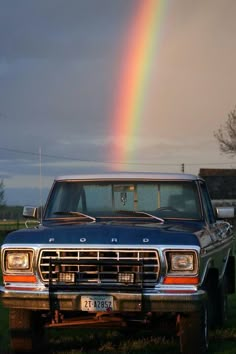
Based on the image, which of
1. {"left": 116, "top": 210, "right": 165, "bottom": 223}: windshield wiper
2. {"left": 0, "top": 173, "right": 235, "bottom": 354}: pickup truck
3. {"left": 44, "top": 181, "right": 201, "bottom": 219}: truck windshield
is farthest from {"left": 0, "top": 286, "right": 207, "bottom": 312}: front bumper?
{"left": 44, "top": 181, "right": 201, "bottom": 219}: truck windshield

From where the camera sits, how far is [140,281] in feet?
21.9

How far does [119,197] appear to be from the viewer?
8617 millimetres

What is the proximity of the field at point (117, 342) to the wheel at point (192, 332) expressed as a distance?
644mm

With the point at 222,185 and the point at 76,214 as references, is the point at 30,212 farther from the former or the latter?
the point at 222,185

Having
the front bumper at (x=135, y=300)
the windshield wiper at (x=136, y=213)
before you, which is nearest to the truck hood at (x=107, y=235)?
the front bumper at (x=135, y=300)

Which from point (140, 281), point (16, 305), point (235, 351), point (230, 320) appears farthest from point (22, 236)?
point (230, 320)

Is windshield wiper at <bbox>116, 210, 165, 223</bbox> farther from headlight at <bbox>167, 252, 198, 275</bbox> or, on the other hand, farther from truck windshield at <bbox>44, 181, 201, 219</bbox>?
headlight at <bbox>167, 252, 198, 275</bbox>

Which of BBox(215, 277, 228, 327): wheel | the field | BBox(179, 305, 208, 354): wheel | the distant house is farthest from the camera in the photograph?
the distant house

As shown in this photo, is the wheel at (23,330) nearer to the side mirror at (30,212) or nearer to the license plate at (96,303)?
the license plate at (96,303)

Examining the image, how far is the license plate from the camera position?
6582 mm

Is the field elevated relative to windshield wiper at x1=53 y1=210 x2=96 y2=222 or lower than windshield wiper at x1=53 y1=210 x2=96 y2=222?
lower

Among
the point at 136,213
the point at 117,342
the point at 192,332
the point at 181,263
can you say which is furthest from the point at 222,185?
the point at 181,263

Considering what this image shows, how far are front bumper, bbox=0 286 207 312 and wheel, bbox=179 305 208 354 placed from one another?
0.22m

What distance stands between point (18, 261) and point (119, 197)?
6.85ft
